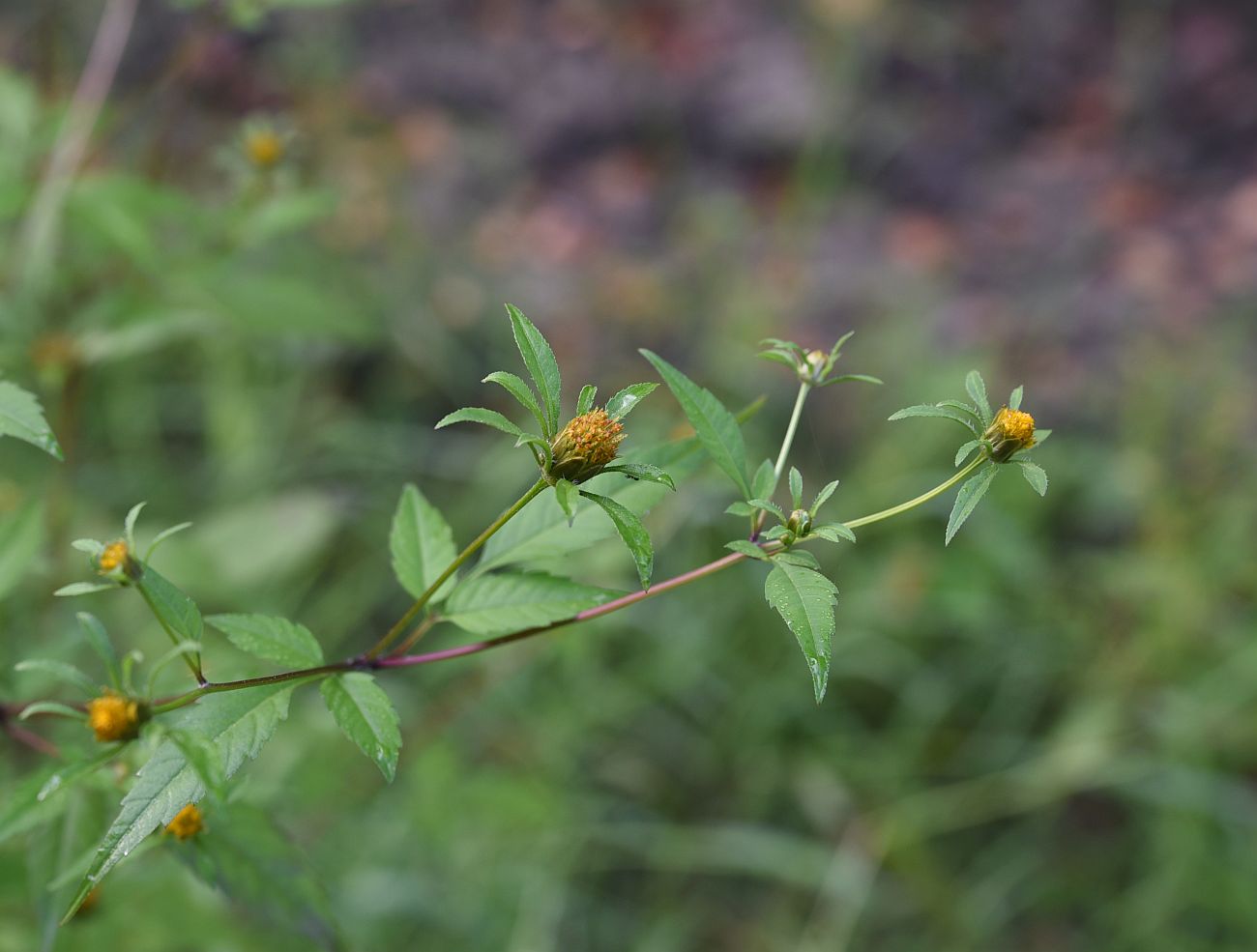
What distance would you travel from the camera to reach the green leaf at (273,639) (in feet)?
2.21

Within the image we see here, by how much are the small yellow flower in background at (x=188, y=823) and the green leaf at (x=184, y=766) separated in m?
0.10

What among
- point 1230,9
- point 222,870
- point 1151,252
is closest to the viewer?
point 222,870

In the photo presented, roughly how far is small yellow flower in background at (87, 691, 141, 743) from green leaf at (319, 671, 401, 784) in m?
0.11

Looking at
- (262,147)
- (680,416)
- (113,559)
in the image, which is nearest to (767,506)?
(113,559)

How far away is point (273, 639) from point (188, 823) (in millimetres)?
A: 153

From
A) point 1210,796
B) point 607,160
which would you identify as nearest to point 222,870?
point 1210,796

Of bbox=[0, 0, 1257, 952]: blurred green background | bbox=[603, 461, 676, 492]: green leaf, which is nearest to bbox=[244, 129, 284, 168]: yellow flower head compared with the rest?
bbox=[0, 0, 1257, 952]: blurred green background

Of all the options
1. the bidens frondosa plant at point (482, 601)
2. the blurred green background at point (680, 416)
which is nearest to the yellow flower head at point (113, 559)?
the bidens frondosa plant at point (482, 601)

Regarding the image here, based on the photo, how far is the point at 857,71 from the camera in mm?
3436

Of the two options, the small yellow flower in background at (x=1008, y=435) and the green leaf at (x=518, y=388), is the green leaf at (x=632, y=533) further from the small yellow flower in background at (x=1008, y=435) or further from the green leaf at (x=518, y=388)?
the small yellow flower in background at (x=1008, y=435)

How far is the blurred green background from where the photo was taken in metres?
1.53

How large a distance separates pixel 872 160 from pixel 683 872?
2233mm

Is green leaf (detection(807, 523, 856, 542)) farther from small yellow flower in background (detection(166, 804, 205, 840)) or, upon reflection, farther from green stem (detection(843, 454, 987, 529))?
small yellow flower in background (detection(166, 804, 205, 840))

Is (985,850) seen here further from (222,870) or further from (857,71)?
(857,71)
